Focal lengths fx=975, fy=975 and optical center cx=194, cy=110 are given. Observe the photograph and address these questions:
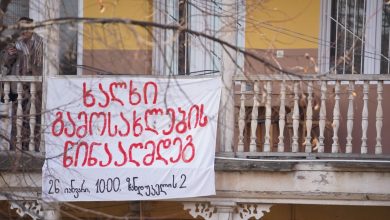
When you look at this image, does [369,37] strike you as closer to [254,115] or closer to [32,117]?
[254,115]

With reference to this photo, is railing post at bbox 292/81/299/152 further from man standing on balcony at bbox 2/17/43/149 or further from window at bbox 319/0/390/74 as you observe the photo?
man standing on balcony at bbox 2/17/43/149

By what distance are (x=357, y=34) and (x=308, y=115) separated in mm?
2706

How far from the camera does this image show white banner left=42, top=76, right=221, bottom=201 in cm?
1179

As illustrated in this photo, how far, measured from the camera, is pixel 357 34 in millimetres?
14008

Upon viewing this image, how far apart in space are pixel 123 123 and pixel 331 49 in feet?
12.1

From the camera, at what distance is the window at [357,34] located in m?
13.9

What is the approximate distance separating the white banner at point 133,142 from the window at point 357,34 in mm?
2772

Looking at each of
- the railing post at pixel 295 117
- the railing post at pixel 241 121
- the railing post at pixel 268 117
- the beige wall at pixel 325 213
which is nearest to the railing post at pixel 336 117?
the railing post at pixel 295 117

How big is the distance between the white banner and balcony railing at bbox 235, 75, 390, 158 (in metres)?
0.55

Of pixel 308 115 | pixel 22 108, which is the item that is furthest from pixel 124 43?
pixel 308 115

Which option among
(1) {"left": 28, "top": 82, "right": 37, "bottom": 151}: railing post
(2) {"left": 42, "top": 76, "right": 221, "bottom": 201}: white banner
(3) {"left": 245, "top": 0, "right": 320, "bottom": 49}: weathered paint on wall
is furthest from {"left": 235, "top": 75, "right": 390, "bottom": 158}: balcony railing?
(1) {"left": 28, "top": 82, "right": 37, "bottom": 151}: railing post

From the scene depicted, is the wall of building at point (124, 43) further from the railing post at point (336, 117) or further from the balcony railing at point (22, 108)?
the railing post at point (336, 117)

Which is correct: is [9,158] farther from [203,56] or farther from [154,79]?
→ [203,56]

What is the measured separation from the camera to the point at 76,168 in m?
11.9
